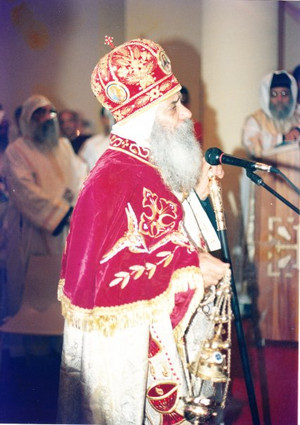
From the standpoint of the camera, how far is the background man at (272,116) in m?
5.55

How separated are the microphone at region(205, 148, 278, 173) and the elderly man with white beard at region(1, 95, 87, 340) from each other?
2.79 meters

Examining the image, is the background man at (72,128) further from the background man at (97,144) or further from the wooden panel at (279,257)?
the wooden panel at (279,257)

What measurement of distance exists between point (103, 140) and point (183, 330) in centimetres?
399

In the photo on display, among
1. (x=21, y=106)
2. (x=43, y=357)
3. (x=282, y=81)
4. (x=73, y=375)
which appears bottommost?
(x=43, y=357)

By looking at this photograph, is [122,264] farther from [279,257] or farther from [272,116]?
[272,116]

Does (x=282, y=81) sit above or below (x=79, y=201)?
above

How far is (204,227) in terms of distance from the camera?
246 centimetres

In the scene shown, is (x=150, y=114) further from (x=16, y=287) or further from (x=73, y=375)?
(x=16, y=287)

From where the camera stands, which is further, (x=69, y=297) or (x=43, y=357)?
(x=43, y=357)

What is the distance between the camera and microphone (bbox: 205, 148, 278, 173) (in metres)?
1.99

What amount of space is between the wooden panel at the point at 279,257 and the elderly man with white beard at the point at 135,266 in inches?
86.7

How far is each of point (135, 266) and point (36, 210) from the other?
2.98 metres

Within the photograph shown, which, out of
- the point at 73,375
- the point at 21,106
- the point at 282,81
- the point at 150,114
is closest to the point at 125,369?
the point at 73,375

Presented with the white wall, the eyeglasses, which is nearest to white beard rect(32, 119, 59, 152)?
the white wall
